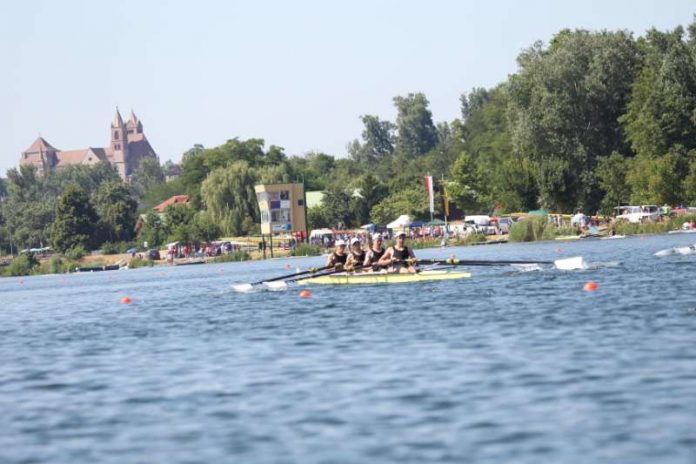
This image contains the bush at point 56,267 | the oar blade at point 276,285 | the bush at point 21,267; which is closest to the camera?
the oar blade at point 276,285

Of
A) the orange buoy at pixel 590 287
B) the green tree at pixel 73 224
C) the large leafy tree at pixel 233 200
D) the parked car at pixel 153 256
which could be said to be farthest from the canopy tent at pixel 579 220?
the green tree at pixel 73 224

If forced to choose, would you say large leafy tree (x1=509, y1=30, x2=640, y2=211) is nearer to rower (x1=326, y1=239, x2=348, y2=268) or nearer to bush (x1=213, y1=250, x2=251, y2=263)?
bush (x1=213, y1=250, x2=251, y2=263)

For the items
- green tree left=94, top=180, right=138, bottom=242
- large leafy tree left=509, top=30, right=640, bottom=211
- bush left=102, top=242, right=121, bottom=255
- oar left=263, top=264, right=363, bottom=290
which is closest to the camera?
oar left=263, top=264, right=363, bottom=290

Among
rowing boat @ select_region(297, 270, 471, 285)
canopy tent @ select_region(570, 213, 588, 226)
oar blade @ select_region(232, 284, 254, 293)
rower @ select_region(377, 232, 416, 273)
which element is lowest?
oar blade @ select_region(232, 284, 254, 293)

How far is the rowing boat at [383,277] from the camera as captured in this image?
33.2m

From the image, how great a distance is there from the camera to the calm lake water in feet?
40.1

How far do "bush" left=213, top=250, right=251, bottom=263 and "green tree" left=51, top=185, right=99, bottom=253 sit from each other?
4360 centimetres

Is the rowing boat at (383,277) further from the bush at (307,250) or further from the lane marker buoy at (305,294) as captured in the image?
the bush at (307,250)

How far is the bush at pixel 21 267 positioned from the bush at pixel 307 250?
29352 mm

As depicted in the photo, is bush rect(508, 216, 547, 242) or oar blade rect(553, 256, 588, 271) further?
bush rect(508, 216, 547, 242)

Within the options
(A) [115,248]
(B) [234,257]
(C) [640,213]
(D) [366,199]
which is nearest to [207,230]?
(D) [366,199]

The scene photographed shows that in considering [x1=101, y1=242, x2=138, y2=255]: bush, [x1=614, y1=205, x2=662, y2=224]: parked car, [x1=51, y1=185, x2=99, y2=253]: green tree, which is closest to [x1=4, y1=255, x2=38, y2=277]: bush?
[x1=101, y1=242, x2=138, y2=255]: bush

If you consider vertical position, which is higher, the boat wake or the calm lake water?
the boat wake

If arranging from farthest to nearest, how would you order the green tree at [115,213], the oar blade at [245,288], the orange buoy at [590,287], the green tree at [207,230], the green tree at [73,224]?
the green tree at [115,213]
the green tree at [73,224]
the green tree at [207,230]
the oar blade at [245,288]
the orange buoy at [590,287]
